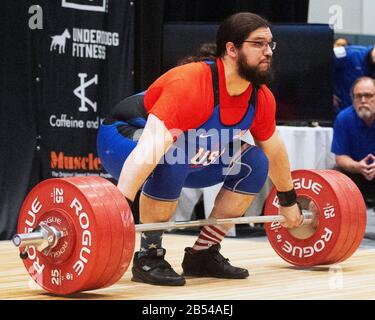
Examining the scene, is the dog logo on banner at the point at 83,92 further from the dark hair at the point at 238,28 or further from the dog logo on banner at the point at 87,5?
the dark hair at the point at 238,28

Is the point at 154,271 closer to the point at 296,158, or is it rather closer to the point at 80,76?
the point at 296,158

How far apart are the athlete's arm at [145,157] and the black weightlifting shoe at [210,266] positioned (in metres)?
0.66

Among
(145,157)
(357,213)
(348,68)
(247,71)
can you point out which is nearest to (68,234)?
(145,157)

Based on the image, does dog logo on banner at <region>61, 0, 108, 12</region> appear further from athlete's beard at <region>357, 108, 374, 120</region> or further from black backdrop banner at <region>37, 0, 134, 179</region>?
athlete's beard at <region>357, 108, 374, 120</region>

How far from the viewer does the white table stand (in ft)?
18.7

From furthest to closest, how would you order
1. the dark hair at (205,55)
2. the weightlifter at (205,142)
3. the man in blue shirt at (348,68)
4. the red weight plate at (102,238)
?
1. the man in blue shirt at (348,68)
2. the dark hair at (205,55)
3. the weightlifter at (205,142)
4. the red weight plate at (102,238)

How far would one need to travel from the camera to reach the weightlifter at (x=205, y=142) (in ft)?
11.0

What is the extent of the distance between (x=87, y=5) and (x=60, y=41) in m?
0.34

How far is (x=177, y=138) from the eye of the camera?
351 cm

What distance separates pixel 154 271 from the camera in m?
3.53

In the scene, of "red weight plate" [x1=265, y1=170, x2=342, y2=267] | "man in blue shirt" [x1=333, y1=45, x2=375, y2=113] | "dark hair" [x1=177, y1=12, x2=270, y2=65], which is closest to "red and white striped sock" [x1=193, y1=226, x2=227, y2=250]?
"red weight plate" [x1=265, y1=170, x2=342, y2=267]

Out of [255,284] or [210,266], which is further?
[210,266]

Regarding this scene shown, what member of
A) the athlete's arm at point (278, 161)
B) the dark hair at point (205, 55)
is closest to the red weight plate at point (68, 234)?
the dark hair at point (205, 55)
